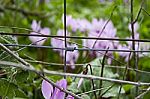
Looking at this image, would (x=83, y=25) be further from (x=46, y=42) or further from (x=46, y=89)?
(x=46, y=89)

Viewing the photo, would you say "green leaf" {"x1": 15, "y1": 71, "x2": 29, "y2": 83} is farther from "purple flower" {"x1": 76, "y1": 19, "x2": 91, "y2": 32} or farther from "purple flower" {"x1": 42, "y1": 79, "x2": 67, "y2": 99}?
"purple flower" {"x1": 76, "y1": 19, "x2": 91, "y2": 32}

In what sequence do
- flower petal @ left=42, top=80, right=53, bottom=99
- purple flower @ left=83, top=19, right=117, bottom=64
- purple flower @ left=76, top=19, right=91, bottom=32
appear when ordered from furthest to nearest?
purple flower @ left=76, top=19, right=91, bottom=32
purple flower @ left=83, top=19, right=117, bottom=64
flower petal @ left=42, top=80, right=53, bottom=99

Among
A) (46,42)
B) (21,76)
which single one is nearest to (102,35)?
(46,42)

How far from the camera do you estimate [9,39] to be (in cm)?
86

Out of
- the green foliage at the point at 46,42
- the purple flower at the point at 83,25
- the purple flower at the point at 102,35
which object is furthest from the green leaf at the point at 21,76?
the purple flower at the point at 83,25

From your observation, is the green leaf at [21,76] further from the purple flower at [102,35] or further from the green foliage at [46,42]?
the purple flower at [102,35]

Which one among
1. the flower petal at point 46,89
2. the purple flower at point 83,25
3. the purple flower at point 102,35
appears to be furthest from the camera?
the purple flower at point 83,25

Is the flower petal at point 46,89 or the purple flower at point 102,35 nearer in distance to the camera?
the flower petal at point 46,89

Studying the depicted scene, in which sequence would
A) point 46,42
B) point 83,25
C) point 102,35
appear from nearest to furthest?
point 102,35
point 46,42
point 83,25

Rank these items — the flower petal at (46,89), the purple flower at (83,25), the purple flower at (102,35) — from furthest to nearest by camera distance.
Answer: the purple flower at (83,25) → the purple flower at (102,35) → the flower petal at (46,89)

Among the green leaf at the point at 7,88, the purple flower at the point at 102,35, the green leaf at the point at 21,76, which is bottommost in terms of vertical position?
the green leaf at the point at 7,88

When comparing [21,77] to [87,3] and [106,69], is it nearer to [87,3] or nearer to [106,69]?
[106,69]

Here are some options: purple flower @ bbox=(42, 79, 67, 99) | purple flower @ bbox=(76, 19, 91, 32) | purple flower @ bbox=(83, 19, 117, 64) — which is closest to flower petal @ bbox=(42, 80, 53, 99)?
purple flower @ bbox=(42, 79, 67, 99)

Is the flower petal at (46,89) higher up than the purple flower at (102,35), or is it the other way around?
the purple flower at (102,35)
